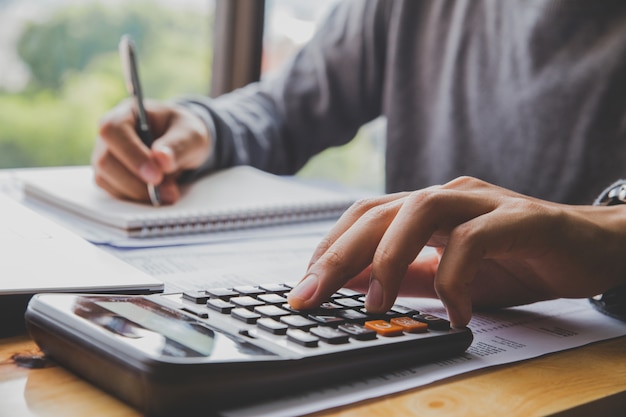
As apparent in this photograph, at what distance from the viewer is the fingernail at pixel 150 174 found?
0.89m

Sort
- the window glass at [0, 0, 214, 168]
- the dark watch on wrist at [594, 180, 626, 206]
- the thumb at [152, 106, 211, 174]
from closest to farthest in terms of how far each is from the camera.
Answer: the dark watch on wrist at [594, 180, 626, 206]
the thumb at [152, 106, 211, 174]
the window glass at [0, 0, 214, 168]

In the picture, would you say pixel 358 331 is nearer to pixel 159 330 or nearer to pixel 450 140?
pixel 159 330

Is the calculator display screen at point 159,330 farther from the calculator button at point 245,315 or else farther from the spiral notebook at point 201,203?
the spiral notebook at point 201,203

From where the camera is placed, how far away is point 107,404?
0.38 m

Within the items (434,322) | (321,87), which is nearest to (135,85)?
(321,87)

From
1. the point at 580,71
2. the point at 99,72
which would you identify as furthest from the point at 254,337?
the point at 99,72

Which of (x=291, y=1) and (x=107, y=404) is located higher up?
(x=291, y=1)

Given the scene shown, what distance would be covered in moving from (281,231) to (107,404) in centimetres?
48

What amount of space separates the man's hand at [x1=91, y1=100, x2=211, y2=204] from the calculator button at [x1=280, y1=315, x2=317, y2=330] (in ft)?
1.58

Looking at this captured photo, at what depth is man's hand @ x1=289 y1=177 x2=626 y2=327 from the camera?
0.50 meters

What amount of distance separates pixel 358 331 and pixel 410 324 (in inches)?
1.8

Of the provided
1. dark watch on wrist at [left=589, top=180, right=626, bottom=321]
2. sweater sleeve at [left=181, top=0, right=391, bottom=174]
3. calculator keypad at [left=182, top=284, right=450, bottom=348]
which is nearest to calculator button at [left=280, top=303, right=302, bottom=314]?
calculator keypad at [left=182, top=284, right=450, bottom=348]

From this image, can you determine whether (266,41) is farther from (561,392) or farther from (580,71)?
(561,392)

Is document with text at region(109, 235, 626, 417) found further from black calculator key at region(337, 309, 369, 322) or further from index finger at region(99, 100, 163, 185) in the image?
index finger at region(99, 100, 163, 185)
